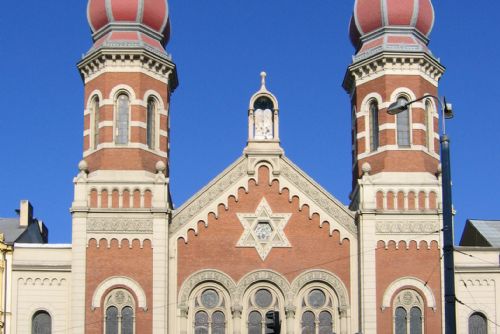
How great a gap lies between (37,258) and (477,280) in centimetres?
1878

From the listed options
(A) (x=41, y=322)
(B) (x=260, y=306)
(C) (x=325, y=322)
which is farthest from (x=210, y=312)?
(A) (x=41, y=322)

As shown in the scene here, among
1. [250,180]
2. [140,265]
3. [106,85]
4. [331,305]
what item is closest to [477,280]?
[331,305]

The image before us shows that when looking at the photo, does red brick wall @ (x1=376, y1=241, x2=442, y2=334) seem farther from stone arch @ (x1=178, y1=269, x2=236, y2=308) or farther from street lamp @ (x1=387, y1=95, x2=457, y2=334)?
street lamp @ (x1=387, y1=95, x2=457, y2=334)

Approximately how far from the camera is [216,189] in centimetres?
4753

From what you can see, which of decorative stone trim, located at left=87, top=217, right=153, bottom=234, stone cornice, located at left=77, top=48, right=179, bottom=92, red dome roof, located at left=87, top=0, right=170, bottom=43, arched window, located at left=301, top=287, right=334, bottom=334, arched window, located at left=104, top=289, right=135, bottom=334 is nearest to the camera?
arched window, located at left=104, top=289, right=135, bottom=334

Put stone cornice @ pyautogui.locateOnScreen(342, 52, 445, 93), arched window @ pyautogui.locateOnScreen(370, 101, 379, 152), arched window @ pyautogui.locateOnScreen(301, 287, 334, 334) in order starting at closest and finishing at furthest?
arched window @ pyautogui.locateOnScreen(301, 287, 334, 334) < stone cornice @ pyautogui.locateOnScreen(342, 52, 445, 93) < arched window @ pyautogui.locateOnScreen(370, 101, 379, 152)

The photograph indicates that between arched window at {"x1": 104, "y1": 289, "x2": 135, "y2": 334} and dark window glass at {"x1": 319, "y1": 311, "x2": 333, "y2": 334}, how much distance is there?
7920mm

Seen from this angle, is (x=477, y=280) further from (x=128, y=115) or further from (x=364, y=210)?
(x=128, y=115)

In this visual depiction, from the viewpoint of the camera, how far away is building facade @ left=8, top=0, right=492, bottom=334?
45.8 m

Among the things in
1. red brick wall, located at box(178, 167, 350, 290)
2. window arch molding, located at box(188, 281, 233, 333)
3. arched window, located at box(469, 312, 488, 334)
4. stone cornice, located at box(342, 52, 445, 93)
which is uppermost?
stone cornice, located at box(342, 52, 445, 93)

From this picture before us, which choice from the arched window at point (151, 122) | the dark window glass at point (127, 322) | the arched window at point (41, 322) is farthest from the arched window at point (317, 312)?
the arched window at point (41, 322)

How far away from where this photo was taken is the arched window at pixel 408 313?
45844 mm

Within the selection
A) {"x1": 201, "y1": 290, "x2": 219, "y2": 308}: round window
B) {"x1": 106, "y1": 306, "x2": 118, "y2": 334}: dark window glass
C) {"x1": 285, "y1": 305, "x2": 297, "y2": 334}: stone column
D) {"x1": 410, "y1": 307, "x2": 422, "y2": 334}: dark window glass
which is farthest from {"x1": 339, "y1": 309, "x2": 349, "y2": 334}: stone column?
{"x1": 106, "y1": 306, "x2": 118, "y2": 334}: dark window glass

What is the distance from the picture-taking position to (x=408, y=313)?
45.9m
